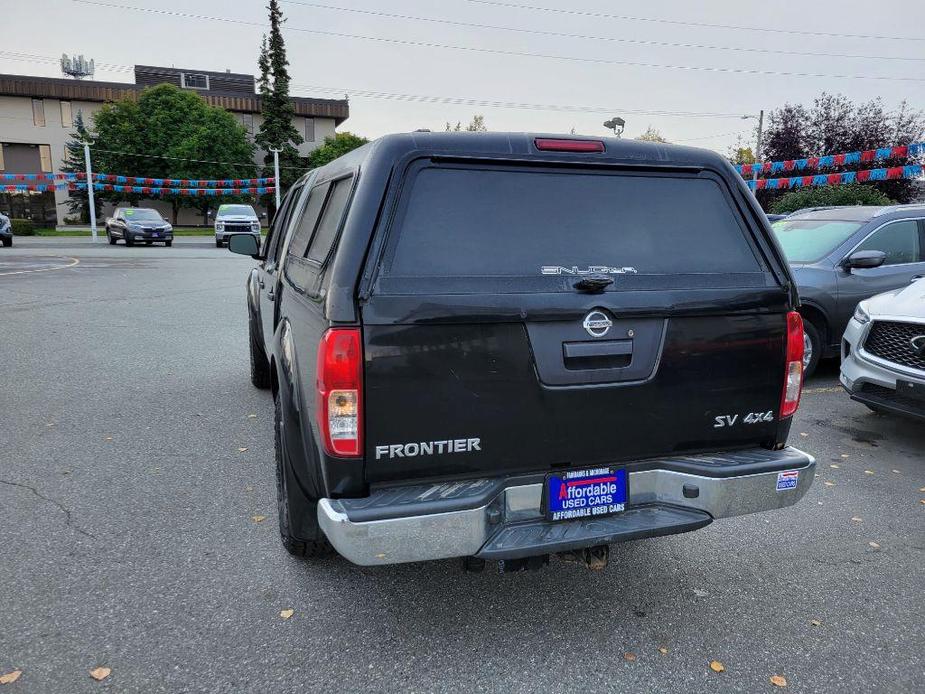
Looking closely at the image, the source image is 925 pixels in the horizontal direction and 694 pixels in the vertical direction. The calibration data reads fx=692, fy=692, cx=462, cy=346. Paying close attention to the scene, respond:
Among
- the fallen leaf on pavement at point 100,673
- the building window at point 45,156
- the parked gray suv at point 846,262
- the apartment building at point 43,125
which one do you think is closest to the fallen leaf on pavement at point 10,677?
Answer: the fallen leaf on pavement at point 100,673

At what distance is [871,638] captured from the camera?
292 centimetres

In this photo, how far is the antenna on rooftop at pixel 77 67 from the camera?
64.2 metres

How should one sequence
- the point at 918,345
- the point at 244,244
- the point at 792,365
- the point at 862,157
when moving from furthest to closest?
the point at 862,157, the point at 244,244, the point at 918,345, the point at 792,365

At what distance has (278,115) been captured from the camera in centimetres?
5491

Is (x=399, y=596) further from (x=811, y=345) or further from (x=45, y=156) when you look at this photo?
(x=45, y=156)

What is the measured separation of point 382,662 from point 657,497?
4.24ft

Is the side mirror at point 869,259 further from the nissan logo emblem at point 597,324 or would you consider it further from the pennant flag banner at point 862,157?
the pennant flag banner at point 862,157

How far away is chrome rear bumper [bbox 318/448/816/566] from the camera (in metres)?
2.46

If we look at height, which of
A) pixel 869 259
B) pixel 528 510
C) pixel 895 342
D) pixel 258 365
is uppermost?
pixel 869 259

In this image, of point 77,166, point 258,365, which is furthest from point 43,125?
point 258,365

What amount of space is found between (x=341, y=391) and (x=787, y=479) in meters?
1.91

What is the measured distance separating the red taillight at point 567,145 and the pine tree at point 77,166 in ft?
177

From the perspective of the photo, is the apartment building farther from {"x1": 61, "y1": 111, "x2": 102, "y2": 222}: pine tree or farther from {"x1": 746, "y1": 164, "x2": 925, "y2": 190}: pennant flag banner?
{"x1": 746, "y1": 164, "x2": 925, "y2": 190}: pennant flag banner

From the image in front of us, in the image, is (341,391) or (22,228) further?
(22,228)
